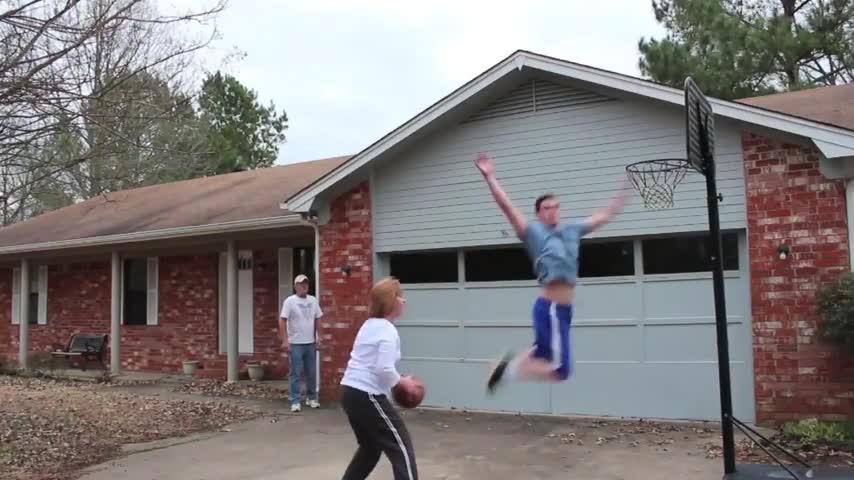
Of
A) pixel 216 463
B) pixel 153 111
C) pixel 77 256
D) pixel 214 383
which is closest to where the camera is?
pixel 216 463

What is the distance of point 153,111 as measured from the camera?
11.3m

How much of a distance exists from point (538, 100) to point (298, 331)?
4440 millimetres

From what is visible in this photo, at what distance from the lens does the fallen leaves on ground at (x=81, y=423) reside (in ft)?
27.5

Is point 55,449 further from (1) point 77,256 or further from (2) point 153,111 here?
(1) point 77,256

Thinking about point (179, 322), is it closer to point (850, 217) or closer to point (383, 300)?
point (383, 300)

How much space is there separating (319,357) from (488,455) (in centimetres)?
429

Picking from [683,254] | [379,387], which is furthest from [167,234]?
[379,387]

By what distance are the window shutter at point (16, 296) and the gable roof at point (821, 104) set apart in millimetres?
16785

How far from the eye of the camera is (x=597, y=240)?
10.3 meters

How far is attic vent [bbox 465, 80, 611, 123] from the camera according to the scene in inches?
407

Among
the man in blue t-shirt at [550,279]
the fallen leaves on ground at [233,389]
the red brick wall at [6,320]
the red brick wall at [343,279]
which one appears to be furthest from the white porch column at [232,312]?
the man in blue t-shirt at [550,279]

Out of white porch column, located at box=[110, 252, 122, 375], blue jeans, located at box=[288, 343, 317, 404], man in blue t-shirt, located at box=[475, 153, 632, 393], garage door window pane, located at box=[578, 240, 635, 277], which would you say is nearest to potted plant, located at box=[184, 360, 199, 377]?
white porch column, located at box=[110, 252, 122, 375]

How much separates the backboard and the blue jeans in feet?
21.0

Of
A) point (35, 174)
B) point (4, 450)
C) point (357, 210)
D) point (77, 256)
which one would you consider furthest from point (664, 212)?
point (77, 256)
